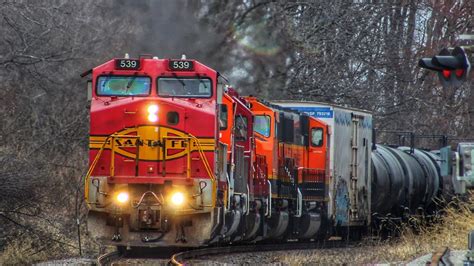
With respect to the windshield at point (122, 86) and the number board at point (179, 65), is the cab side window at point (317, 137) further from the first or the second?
the windshield at point (122, 86)

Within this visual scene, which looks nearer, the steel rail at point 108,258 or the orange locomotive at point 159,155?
the steel rail at point 108,258

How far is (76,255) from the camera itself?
62.1ft

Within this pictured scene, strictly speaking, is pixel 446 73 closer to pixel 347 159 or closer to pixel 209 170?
pixel 209 170

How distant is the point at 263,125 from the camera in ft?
67.7

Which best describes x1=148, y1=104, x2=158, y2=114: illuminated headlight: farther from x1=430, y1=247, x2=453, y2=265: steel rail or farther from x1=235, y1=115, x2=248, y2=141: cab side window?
x1=430, y1=247, x2=453, y2=265: steel rail

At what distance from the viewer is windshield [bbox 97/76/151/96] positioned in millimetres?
16562

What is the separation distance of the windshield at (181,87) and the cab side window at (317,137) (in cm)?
741

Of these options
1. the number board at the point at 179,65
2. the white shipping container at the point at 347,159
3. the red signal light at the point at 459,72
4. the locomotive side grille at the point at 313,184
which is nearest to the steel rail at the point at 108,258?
the number board at the point at 179,65

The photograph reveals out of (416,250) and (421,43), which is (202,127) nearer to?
(416,250)

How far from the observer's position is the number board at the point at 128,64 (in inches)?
651

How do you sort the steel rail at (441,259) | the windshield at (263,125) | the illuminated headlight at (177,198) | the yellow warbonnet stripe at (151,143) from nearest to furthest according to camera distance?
the steel rail at (441,259) < the illuminated headlight at (177,198) < the yellow warbonnet stripe at (151,143) < the windshield at (263,125)

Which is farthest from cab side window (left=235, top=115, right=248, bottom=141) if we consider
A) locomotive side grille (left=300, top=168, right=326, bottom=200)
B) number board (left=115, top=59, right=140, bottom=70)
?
locomotive side grille (left=300, top=168, right=326, bottom=200)

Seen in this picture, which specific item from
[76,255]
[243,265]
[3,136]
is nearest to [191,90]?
[243,265]

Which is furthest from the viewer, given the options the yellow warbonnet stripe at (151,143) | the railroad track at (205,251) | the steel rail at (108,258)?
the yellow warbonnet stripe at (151,143)
